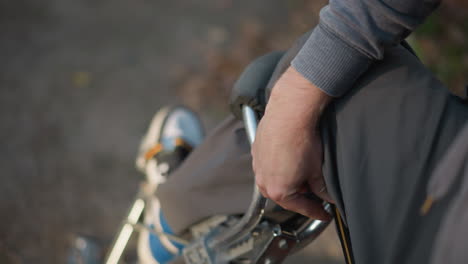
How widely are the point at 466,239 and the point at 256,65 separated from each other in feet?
1.78

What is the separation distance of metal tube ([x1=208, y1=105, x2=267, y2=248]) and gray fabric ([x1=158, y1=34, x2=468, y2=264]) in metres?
0.17

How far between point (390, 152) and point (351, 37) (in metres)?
0.19

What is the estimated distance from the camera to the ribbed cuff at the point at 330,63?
2.24ft

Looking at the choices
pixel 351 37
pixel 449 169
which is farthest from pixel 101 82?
pixel 449 169

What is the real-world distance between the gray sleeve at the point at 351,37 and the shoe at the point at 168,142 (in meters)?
0.89

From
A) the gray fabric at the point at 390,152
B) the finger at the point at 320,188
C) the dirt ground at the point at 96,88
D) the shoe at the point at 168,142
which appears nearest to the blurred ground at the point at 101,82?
the dirt ground at the point at 96,88

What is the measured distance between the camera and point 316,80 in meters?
0.70

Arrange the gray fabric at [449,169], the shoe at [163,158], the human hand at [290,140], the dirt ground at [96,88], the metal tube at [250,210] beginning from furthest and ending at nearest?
the dirt ground at [96,88], the shoe at [163,158], the metal tube at [250,210], the human hand at [290,140], the gray fabric at [449,169]

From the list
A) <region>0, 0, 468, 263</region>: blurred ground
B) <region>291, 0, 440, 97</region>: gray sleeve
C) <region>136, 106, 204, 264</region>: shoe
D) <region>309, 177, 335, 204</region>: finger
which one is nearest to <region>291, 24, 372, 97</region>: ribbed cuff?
<region>291, 0, 440, 97</region>: gray sleeve

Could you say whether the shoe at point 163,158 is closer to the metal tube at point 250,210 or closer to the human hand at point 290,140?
the metal tube at point 250,210

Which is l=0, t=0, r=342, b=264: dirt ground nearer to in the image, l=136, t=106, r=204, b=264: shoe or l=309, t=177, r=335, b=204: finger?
l=136, t=106, r=204, b=264: shoe

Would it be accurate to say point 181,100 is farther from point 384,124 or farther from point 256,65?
point 384,124

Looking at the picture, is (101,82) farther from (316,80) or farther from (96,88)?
(316,80)

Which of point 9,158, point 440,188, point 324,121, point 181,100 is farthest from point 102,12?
point 440,188
